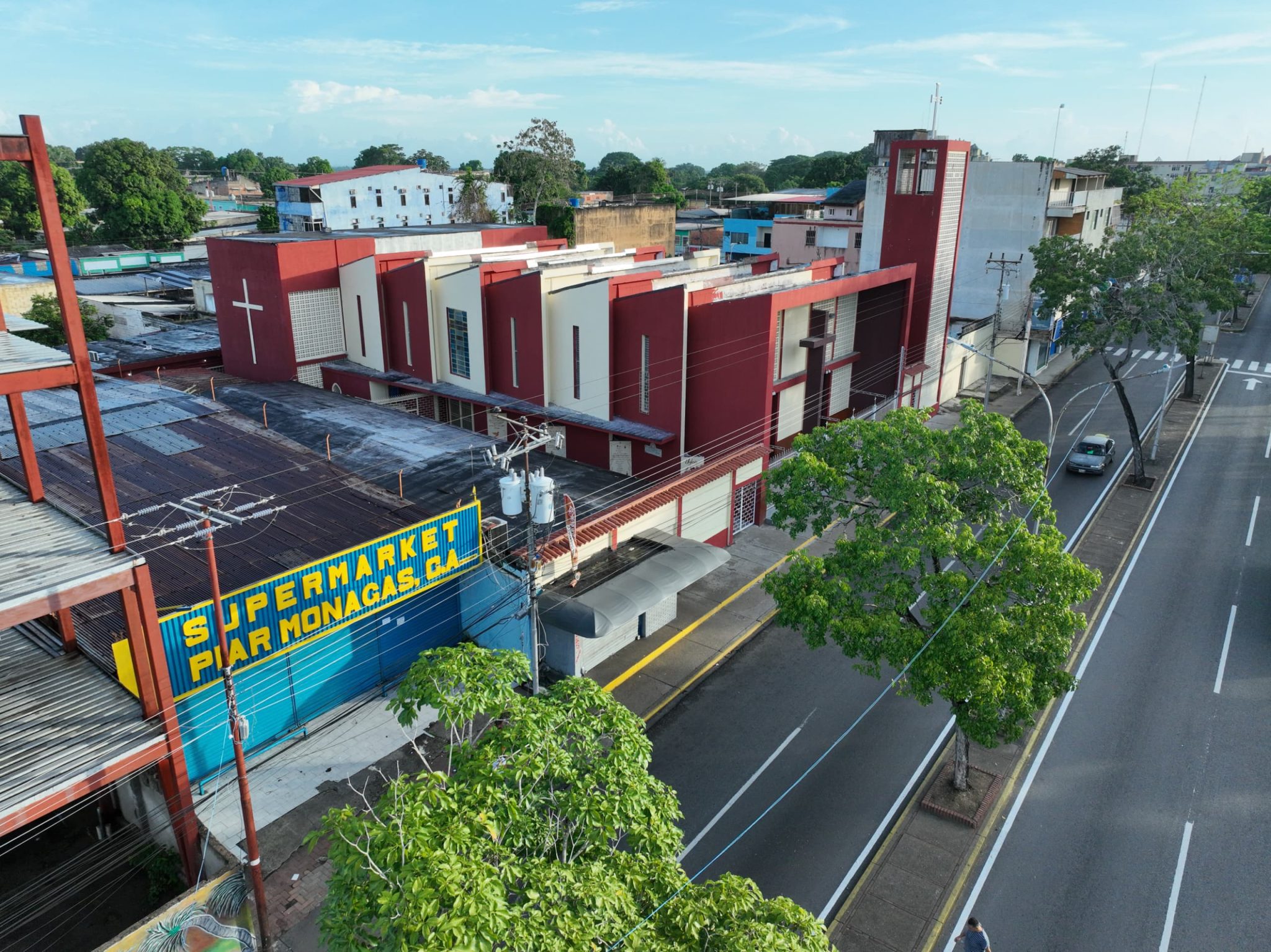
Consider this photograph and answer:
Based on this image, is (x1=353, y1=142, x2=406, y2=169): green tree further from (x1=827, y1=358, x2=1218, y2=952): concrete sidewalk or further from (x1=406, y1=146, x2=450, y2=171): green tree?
(x1=827, y1=358, x2=1218, y2=952): concrete sidewalk

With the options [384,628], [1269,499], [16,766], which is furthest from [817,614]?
[1269,499]

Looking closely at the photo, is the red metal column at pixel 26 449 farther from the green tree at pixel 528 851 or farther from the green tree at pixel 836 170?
the green tree at pixel 836 170

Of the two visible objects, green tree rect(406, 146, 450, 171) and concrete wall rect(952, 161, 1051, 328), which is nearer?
concrete wall rect(952, 161, 1051, 328)

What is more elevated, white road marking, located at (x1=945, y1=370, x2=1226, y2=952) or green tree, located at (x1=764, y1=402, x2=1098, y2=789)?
green tree, located at (x1=764, y1=402, x2=1098, y2=789)

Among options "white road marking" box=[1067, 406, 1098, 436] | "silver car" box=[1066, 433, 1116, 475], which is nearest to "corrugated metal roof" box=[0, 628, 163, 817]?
"silver car" box=[1066, 433, 1116, 475]

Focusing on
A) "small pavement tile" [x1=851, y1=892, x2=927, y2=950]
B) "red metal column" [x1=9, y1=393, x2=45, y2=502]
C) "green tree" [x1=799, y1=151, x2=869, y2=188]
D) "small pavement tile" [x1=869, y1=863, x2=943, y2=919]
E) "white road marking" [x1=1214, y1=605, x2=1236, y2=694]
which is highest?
"green tree" [x1=799, y1=151, x2=869, y2=188]

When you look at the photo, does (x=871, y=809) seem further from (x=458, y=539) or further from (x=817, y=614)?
(x=458, y=539)

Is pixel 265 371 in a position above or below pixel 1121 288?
below
